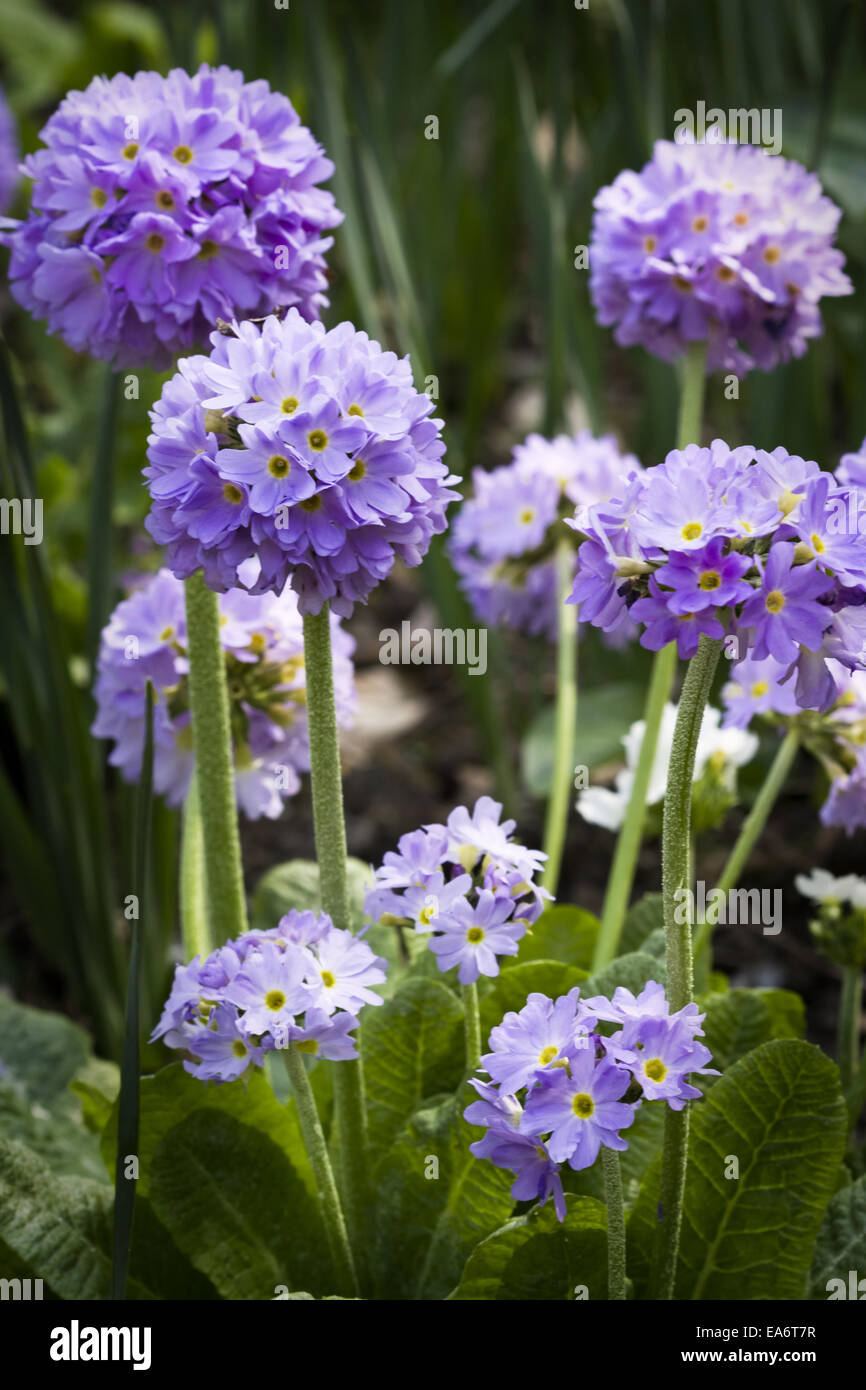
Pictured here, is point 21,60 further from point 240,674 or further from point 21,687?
point 240,674

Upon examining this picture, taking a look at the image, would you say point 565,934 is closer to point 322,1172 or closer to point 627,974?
point 627,974

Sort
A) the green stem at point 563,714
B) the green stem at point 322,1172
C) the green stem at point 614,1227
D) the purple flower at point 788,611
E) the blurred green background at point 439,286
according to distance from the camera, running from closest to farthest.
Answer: the purple flower at point 788,611
the green stem at point 614,1227
the green stem at point 322,1172
the green stem at point 563,714
the blurred green background at point 439,286

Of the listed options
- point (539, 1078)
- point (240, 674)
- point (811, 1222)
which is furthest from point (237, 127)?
point (811, 1222)

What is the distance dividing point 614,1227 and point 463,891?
307 mm

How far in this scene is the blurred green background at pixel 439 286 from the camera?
7.28ft

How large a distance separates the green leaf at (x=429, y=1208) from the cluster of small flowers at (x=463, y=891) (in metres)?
0.23

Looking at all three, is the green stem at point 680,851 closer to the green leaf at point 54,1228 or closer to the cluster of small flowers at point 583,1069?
the cluster of small flowers at point 583,1069

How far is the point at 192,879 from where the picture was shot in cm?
171

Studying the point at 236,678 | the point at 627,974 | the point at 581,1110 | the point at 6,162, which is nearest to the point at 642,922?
the point at 627,974

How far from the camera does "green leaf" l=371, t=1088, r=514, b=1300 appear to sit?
4.76 ft

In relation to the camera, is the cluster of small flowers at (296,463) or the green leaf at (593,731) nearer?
the cluster of small flowers at (296,463)

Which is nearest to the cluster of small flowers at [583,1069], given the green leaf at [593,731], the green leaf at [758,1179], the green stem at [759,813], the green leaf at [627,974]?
the green leaf at [758,1179]

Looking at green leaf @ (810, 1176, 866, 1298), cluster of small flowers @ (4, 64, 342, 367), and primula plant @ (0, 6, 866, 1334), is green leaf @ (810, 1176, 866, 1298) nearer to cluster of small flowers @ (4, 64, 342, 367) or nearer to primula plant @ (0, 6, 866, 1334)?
primula plant @ (0, 6, 866, 1334)

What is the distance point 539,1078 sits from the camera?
114cm
